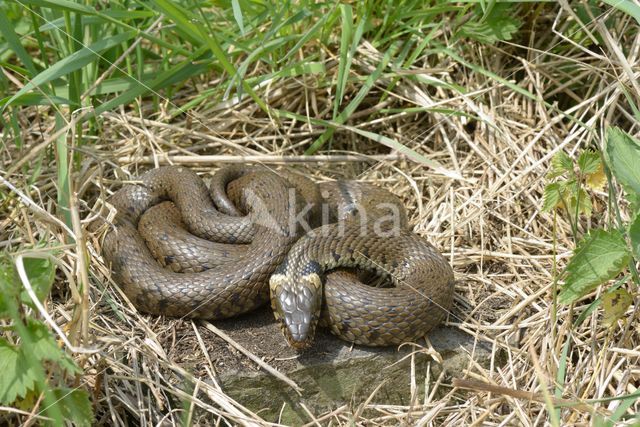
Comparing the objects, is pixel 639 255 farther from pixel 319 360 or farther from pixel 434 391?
pixel 319 360

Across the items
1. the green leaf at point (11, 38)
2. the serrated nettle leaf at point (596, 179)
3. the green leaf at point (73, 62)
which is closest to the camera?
the serrated nettle leaf at point (596, 179)

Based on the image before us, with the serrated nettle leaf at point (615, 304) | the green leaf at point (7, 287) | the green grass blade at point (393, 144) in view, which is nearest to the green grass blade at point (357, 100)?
the green grass blade at point (393, 144)

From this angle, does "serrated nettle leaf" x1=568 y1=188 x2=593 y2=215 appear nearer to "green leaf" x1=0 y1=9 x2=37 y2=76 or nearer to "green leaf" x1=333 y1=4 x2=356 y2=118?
"green leaf" x1=333 y1=4 x2=356 y2=118

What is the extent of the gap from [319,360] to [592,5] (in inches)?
125

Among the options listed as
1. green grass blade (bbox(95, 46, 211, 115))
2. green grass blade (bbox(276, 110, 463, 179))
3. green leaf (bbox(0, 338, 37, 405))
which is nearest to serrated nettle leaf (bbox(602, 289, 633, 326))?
green grass blade (bbox(276, 110, 463, 179))

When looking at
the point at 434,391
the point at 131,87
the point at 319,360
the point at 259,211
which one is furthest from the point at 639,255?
the point at 131,87

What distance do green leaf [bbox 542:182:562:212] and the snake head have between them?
4.31 ft

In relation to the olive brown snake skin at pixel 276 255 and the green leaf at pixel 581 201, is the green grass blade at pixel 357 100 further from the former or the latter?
the green leaf at pixel 581 201

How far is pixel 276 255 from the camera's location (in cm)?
431

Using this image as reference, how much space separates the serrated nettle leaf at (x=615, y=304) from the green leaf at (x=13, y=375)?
2743mm

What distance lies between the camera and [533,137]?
5227 millimetres

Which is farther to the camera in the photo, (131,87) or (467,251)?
(131,87)

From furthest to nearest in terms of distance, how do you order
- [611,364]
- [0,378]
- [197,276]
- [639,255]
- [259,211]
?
[259,211]
[197,276]
[611,364]
[639,255]
[0,378]

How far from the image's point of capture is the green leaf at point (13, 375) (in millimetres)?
2992
